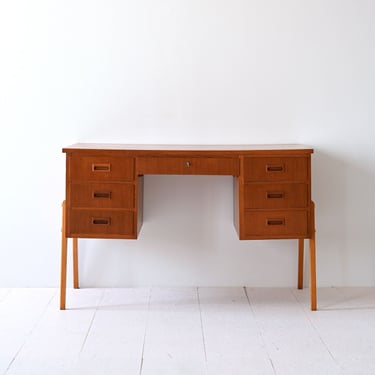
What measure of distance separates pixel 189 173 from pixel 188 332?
75 centimetres

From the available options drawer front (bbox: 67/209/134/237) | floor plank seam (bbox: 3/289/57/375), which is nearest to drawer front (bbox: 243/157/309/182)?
drawer front (bbox: 67/209/134/237)

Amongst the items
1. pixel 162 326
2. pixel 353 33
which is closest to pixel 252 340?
pixel 162 326

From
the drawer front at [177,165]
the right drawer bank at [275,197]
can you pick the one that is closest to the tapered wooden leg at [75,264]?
the drawer front at [177,165]

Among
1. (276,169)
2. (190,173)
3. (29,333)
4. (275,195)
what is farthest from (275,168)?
(29,333)

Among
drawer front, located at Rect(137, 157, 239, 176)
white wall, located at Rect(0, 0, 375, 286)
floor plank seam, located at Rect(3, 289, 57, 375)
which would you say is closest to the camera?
floor plank seam, located at Rect(3, 289, 57, 375)

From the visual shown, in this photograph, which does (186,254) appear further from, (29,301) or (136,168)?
(29,301)

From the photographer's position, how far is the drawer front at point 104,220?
279 centimetres

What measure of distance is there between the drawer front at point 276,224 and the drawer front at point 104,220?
59 cm

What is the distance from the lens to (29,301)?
9.75 feet

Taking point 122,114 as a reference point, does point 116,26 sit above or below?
above

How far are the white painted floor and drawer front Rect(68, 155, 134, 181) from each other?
668mm

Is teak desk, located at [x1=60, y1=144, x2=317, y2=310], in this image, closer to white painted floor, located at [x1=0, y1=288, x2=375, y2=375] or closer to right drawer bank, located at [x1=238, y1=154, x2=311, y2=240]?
right drawer bank, located at [x1=238, y1=154, x2=311, y2=240]

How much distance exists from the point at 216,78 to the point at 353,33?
0.79 m

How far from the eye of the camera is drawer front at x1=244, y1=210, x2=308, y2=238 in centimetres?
280
